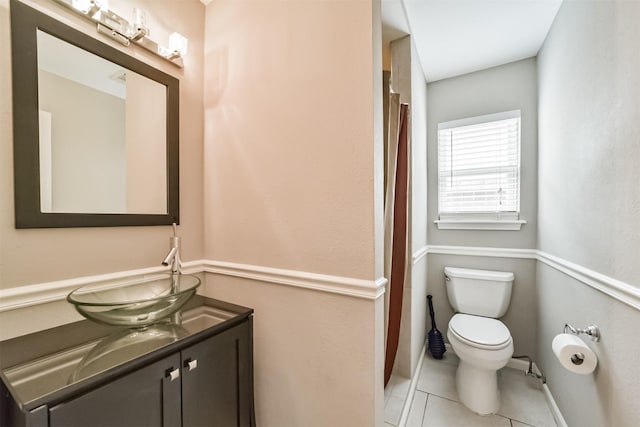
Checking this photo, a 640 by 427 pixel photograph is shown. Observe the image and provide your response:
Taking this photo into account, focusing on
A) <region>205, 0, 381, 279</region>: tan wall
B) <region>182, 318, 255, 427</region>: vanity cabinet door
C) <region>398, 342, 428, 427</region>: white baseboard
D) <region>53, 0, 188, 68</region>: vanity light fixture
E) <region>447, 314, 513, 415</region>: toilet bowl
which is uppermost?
<region>53, 0, 188, 68</region>: vanity light fixture

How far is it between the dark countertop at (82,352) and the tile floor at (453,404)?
4.06ft

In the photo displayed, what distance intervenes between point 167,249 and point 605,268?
2.02m

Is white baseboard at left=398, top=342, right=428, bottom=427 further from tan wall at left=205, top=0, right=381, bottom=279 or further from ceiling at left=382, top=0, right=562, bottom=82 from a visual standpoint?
ceiling at left=382, top=0, right=562, bottom=82

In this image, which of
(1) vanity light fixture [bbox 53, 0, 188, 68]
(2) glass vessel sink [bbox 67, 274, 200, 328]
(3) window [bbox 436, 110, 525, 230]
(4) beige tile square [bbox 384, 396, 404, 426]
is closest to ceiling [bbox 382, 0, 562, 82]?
(3) window [bbox 436, 110, 525, 230]

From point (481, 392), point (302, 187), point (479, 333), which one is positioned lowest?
point (481, 392)

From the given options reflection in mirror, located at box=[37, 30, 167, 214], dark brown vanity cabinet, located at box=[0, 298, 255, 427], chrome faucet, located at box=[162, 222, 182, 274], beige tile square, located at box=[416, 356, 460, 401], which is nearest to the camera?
dark brown vanity cabinet, located at box=[0, 298, 255, 427]

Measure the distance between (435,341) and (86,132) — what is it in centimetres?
269

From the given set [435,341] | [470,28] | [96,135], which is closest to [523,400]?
[435,341]

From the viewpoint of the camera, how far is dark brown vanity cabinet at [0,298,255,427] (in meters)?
0.63

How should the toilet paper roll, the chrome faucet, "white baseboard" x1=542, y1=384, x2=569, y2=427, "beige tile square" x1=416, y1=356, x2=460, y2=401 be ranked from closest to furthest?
the toilet paper roll → the chrome faucet → "white baseboard" x1=542, y1=384, x2=569, y2=427 → "beige tile square" x1=416, y1=356, x2=460, y2=401

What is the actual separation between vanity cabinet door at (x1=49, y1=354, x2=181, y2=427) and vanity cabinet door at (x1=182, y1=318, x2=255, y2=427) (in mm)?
42

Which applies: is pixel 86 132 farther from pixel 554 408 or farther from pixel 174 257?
pixel 554 408

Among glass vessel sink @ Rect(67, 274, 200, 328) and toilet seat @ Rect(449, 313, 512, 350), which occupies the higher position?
glass vessel sink @ Rect(67, 274, 200, 328)

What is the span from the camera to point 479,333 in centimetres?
165
